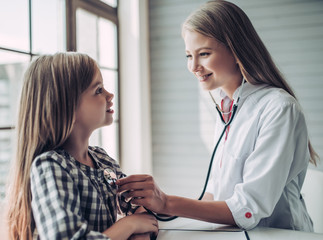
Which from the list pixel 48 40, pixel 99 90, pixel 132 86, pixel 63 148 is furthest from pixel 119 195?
pixel 132 86

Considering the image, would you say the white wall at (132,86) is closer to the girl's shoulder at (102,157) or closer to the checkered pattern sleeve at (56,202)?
the girl's shoulder at (102,157)

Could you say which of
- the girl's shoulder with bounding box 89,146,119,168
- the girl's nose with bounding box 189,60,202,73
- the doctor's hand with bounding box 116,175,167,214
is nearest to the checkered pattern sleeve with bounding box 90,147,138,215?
the girl's shoulder with bounding box 89,146,119,168

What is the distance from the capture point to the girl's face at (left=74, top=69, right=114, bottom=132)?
995 mm

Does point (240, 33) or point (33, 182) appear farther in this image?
point (240, 33)

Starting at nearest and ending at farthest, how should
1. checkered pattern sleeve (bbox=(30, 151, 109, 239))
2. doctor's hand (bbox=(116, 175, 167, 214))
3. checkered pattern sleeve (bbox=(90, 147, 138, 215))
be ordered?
checkered pattern sleeve (bbox=(30, 151, 109, 239))
doctor's hand (bbox=(116, 175, 167, 214))
checkered pattern sleeve (bbox=(90, 147, 138, 215))

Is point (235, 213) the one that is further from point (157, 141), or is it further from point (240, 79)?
point (157, 141)

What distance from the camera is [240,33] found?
127 cm

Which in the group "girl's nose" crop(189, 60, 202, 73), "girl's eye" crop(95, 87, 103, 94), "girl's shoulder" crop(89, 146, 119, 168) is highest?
"girl's nose" crop(189, 60, 202, 73)

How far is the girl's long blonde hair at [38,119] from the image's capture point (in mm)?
912

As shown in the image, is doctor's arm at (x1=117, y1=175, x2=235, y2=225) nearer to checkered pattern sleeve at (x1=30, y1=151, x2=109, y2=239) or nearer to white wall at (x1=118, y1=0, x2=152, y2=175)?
checkered pattern sleeve at (x1=30, y1=151, x2=109, y2=239)

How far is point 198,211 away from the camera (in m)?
1.06

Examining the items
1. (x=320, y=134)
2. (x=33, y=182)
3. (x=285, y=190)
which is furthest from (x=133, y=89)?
(x=33, y=182)

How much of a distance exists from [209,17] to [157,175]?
248 centimetres

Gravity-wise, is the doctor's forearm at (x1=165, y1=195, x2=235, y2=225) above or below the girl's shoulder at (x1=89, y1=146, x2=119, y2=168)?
below
